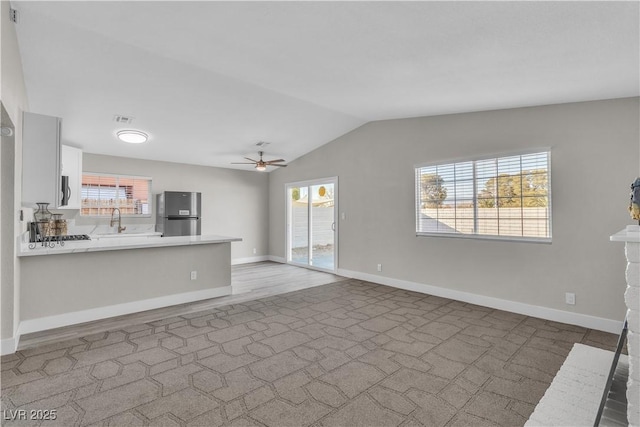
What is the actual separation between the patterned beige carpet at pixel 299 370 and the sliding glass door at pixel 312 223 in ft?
9.45

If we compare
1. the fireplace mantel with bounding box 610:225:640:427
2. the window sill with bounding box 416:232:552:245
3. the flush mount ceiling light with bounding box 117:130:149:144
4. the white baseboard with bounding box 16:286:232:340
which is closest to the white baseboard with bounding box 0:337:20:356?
the white baseboard with bounding box 16:286:232:340

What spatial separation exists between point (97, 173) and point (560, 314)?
776 cm

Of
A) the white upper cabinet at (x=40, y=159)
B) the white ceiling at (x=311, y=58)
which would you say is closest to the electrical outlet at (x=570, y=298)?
the white ceiling at (x=311, y=58)

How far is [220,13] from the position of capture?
2332 millimetres

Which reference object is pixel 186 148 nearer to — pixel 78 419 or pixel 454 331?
pixel 78 419

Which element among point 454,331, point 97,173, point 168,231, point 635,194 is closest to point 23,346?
point 168,231

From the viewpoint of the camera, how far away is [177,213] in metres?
6.27

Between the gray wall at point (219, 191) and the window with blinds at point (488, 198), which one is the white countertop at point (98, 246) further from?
the window with blinds at point (488, 198)

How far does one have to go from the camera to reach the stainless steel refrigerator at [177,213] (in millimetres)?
6156

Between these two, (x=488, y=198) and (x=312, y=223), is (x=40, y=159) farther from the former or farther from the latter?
(x=488, y=198)

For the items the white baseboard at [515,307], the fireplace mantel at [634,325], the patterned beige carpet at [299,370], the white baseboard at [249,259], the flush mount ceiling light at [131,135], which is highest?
the flush mount ceiling light at [131,135]

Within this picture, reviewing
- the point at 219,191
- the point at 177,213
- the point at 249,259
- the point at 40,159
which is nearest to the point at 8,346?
the point at 40,159

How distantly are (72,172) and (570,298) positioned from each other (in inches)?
292

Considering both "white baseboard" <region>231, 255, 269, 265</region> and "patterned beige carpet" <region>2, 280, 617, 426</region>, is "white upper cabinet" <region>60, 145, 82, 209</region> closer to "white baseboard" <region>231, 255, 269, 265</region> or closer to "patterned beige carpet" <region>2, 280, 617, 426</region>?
"patterned beige carpet" <region>2, 280, 617, 426</region>
